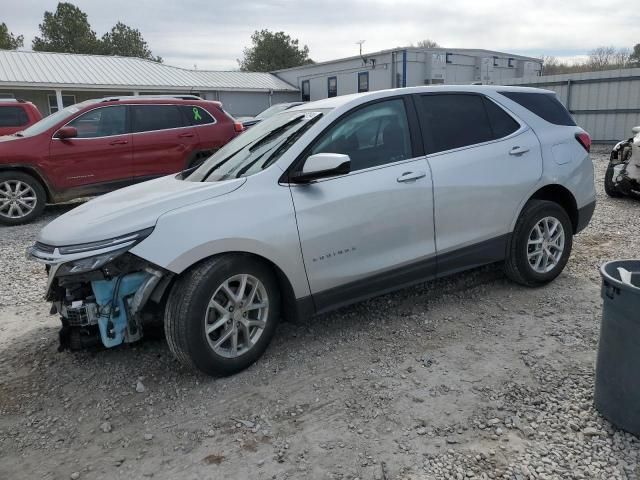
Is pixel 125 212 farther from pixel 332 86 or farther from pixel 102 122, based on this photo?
pixel 332 86

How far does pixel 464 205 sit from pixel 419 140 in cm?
63

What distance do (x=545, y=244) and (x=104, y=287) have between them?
3.65m

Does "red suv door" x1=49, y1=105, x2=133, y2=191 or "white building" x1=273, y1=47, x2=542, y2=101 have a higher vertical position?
"white building" x1=273, y1=47, x2=542, y2=101

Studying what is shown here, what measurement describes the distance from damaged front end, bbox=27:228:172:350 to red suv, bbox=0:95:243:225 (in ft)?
18.5

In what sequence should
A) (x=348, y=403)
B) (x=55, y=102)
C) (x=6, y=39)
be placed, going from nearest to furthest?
(x=348, y=403)
(x=55, y=102)
(x=6, y=39)

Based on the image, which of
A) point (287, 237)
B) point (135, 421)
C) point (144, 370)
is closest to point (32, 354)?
point (144, 370)

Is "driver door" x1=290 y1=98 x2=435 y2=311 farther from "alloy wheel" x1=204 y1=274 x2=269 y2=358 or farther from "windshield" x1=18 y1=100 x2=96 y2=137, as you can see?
"windshield" x1=18 y1=100 x2=96 y2=137

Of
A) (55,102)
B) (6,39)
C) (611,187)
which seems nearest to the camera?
(611,187)

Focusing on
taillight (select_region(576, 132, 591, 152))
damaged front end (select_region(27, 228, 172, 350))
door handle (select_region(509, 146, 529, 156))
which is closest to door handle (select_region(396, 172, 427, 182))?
door handle (select_region(509, 146, 529, 156))

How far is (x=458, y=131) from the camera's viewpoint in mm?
4145

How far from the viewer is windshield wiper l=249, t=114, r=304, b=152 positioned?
152 inches

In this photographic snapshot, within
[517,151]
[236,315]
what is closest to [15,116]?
[236,315]

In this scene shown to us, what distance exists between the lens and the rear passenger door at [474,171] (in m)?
3.97

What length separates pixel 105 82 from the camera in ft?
83.8
